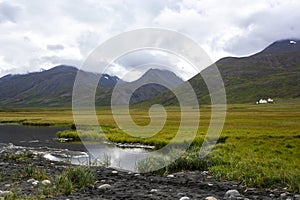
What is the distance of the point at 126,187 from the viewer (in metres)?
12.8

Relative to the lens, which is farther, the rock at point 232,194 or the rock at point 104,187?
the rock at point 104,187

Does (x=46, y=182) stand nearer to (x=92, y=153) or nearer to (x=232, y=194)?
(x=232, y=194)

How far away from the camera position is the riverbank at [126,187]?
1123 cm

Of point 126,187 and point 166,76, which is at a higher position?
point 166,76

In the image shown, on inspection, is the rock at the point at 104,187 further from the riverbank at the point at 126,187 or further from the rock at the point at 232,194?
the rock at the point at 232,194

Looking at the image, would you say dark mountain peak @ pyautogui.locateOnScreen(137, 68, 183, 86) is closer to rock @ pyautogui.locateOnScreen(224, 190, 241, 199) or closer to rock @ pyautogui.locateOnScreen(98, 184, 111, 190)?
rock @ pyautogui.locateOnScreen(98, 184, 111, 190)

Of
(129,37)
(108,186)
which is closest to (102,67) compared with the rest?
(129,37)

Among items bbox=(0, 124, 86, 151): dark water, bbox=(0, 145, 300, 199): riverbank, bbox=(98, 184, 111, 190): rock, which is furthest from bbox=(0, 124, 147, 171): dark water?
bbox=(98, 184, 111, 190): rock

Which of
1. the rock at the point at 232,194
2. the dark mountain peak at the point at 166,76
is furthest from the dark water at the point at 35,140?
the rock at the point at 232,194

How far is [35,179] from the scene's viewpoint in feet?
45.2

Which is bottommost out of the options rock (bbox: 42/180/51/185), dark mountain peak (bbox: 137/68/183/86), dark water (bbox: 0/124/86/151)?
rock (bbox: 42/180/51/185)

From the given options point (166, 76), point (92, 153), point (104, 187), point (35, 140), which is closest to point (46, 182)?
point (104, 187)

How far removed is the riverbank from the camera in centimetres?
1123

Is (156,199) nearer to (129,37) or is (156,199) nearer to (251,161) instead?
(129,37)
